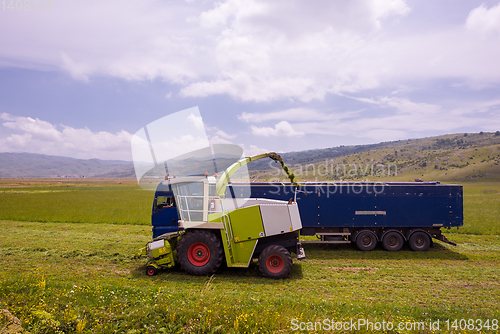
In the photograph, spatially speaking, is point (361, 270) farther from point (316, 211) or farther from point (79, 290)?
point (79, 290)

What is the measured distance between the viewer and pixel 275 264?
9.25 metres

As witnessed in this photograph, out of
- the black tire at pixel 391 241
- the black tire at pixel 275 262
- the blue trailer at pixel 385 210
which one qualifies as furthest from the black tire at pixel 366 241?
the black tire at pixel 275 262

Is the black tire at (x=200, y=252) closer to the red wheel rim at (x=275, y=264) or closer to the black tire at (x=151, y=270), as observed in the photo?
the black tire at (x=151, y=270)

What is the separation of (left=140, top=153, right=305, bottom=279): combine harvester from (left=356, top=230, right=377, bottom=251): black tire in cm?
517

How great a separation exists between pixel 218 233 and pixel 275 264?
2139 mm

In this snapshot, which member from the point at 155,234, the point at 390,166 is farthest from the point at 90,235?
the point at 390,166

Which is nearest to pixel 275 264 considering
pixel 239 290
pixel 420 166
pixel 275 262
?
pixel 275 262

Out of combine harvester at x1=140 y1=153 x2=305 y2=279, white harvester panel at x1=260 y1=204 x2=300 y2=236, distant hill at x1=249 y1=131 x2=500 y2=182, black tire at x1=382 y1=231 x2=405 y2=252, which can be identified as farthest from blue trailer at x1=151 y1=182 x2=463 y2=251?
distant hill at x1=249 y1=131 x2=500 y2=182

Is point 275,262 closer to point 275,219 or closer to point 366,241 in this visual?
point 275,219

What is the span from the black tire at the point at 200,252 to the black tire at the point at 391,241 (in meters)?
8.39

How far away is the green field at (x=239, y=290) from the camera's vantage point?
558cm

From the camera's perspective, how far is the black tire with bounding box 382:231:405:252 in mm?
13258

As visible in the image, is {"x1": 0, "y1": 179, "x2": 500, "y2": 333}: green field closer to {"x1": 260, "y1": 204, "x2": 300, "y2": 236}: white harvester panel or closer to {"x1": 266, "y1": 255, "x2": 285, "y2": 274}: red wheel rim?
{"x1": 266, "y1": 255, "x2": 285, "y2": 274}: red wheel rim

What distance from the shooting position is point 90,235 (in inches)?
620
